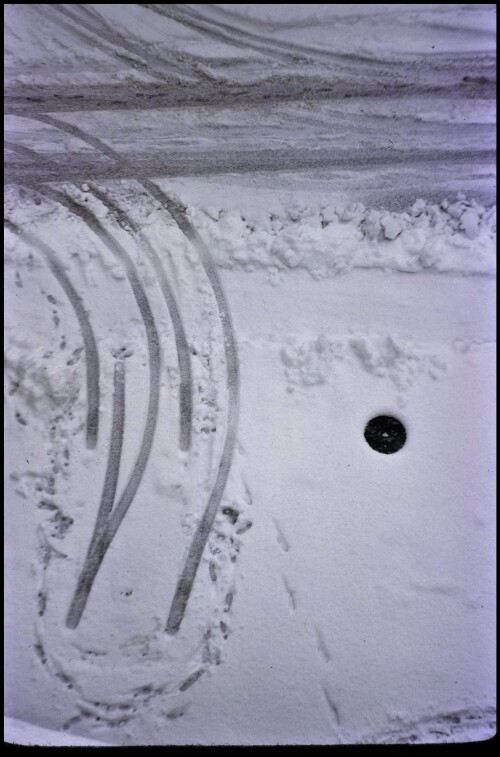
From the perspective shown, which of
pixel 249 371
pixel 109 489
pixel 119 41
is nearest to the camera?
pixel 109 489

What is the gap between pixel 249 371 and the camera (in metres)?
2.59

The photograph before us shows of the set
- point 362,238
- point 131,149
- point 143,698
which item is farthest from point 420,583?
point 131,149

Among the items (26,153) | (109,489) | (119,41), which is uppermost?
(119,41)

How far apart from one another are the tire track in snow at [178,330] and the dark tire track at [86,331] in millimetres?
430

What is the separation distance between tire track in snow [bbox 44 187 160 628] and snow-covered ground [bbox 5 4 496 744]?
0.01 meters

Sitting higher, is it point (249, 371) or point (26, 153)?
point (26, 153)

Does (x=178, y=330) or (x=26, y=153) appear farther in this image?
(x=26, y=153)

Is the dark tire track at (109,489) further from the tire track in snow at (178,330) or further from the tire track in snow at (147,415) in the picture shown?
the tire track in snow at (178,330)

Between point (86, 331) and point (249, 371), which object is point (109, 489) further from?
point (249, 371)

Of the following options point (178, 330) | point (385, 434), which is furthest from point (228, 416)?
point (385, 434)

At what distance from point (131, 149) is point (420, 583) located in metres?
2.82

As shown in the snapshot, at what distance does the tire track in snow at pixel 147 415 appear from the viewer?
242 cm

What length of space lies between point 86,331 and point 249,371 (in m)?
0.91

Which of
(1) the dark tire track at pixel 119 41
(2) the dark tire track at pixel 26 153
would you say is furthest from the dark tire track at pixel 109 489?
(1) the dark tire track at pixel 119 41
